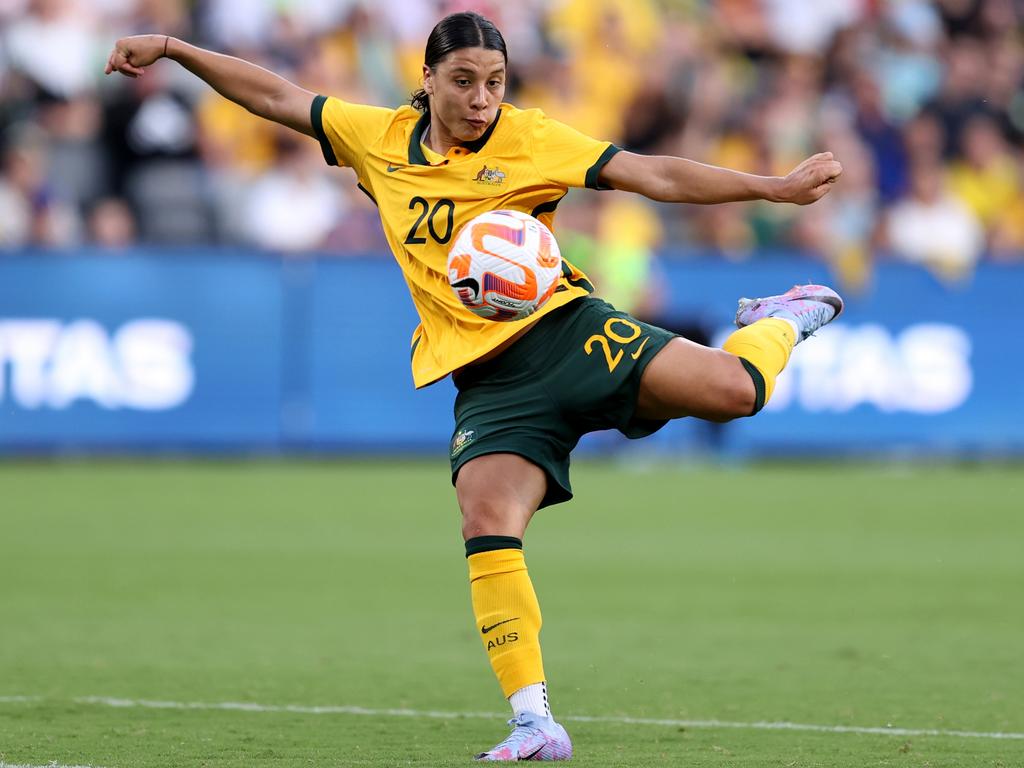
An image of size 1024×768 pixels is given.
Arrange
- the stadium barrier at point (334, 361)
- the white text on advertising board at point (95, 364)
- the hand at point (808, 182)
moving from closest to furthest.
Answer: the hand at point (808, 182) → the white text on advertising board at point (95, 364) → the stadium barrier at point (334, 361)

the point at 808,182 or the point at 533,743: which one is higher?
the point at 808,182

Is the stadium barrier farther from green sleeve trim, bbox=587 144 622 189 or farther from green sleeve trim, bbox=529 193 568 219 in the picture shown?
green sleeve trim, bbox=587 144 622 189

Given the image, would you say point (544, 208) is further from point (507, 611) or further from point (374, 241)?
point (374, 241)

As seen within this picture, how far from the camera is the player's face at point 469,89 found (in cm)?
545

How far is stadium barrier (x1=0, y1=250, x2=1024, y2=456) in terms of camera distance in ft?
50.8

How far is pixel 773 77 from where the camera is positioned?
63.9 feet

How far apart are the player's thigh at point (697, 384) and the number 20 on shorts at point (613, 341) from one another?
0.10 meters

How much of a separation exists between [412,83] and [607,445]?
429 cm

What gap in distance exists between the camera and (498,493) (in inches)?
211

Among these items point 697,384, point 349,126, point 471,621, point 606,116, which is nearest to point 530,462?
point 697,384

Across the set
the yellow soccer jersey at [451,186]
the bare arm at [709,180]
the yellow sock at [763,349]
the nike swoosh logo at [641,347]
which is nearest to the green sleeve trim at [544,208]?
the yellow soccer jersey at [451,186]

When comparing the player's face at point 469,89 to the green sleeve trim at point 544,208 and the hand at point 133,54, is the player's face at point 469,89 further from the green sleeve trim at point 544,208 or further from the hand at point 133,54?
the hand at point 133,54

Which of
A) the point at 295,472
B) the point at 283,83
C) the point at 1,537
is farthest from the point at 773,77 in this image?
the point at 283,83

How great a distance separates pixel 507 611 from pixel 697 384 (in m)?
0.91
